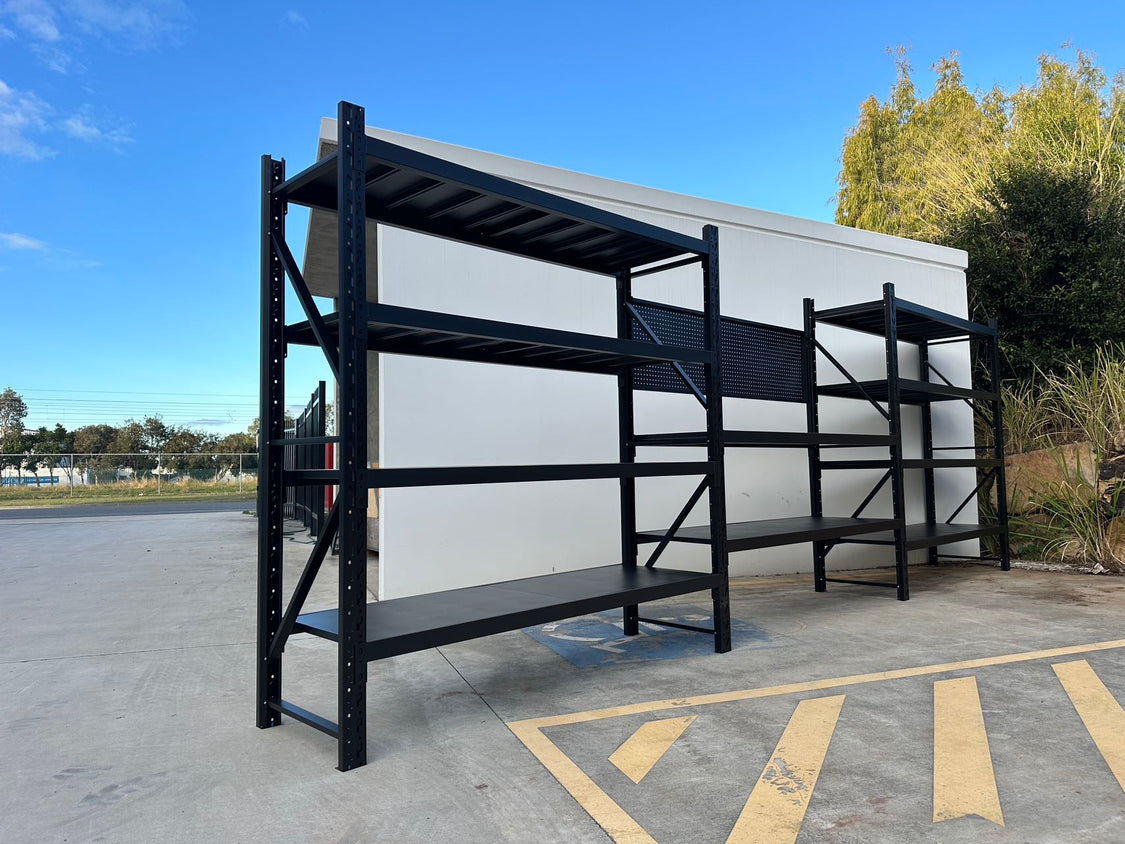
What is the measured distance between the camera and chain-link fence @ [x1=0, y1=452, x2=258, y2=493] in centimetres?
2452

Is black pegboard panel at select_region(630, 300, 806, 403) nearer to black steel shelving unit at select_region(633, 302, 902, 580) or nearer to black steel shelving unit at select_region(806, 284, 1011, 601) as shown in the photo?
black steel shelving unit at select_region(633, 302, 902, 580)

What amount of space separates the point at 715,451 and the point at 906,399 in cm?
464

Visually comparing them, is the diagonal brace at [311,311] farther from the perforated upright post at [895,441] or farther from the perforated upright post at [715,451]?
the perforated upright post at [895,441]

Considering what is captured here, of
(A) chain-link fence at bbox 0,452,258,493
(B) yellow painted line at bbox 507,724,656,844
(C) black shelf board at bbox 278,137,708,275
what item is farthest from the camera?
(A) chain-link fence at bbox 0,452,258,493

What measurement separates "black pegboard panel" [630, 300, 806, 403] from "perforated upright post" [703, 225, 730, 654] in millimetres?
376

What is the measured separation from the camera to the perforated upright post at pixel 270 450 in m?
3.39

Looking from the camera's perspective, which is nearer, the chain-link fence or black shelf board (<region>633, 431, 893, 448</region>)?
black shelf board (<region>633, 431, 893, 448</region>)

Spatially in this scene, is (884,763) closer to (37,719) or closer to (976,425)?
(37,719)

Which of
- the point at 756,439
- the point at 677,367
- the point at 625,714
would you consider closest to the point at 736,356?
the point at 756,439

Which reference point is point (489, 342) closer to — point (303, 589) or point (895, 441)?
point (303, 589)

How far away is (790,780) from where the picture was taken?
2.71 m

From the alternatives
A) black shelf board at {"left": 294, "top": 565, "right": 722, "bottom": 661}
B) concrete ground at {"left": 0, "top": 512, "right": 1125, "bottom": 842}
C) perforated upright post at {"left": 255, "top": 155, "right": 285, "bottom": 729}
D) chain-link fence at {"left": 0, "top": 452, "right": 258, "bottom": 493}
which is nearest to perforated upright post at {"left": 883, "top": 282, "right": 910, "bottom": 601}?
concrete ground at {"left": 0, "top": 512, "right": 1125, "bottom": 842}

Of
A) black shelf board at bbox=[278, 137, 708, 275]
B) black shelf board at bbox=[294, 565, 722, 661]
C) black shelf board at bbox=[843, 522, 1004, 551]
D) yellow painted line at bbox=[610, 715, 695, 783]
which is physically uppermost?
black shelf board at bbox=[278, 137, 708, 275]

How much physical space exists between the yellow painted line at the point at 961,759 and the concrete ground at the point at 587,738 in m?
0.01
